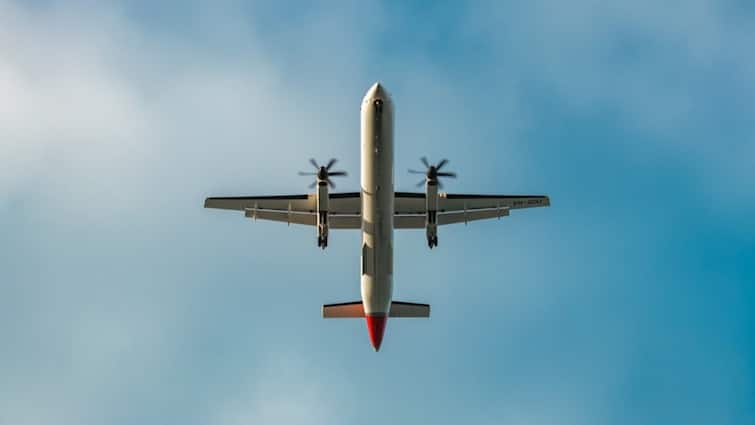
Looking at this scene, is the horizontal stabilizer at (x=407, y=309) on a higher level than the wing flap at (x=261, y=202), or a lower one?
lower

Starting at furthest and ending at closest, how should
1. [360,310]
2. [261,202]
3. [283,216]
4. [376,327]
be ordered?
[283,216], [261,202], [360,310], [376,327]

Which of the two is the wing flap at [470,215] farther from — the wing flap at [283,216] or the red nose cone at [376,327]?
the wing flap at [283,216]

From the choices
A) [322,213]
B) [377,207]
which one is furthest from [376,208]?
[322,213]

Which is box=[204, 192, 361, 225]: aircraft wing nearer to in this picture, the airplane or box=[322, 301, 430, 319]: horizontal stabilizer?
the airplane

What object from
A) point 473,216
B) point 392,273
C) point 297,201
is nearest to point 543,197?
point 473,216

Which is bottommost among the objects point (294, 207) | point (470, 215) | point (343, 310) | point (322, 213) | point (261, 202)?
point (343, 310)

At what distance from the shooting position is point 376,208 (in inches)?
1677

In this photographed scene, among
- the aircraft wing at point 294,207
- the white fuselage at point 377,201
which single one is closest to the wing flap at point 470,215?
the aircraft wing at point 294,207

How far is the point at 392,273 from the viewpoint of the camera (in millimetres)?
44969

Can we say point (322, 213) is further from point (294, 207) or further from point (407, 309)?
point (407, 309)

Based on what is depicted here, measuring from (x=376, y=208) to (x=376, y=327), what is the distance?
7449 mm

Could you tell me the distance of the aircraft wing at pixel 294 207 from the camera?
1908 inches

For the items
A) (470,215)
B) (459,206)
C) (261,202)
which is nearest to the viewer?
(261,202)

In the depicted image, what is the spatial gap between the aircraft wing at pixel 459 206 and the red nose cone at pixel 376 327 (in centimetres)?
638
